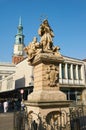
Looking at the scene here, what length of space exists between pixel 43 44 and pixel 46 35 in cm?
52

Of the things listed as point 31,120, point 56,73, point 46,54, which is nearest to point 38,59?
point 46,54

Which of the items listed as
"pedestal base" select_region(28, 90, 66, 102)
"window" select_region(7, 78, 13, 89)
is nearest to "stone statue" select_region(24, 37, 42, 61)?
"pedestal base" select_region(28, 90, 66, 102)

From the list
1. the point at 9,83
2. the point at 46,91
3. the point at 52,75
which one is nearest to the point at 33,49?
the point at 52,75

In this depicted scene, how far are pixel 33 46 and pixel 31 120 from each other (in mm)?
3581

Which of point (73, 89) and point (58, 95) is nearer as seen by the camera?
point (58, 95)

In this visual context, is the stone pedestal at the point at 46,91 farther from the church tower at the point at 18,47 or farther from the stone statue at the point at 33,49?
the church tower at the point at 18,47

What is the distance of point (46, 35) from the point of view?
9.39 meters

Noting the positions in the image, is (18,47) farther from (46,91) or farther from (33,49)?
(46,91)

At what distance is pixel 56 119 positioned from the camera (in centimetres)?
819

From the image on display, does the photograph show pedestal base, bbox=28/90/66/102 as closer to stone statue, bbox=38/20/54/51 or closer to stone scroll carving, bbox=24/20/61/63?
stone scroll carving, bbox=24/20/61/63

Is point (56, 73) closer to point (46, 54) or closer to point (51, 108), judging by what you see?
point (46, 54)

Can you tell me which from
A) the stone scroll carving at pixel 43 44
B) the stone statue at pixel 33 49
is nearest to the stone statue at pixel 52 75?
the stone scroll carving at pixel 43 44

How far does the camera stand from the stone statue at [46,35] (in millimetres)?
9273

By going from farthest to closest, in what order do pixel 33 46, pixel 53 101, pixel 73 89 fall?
1. pixel 73 89
2. pixel 33 46
3. pixel 53 101
